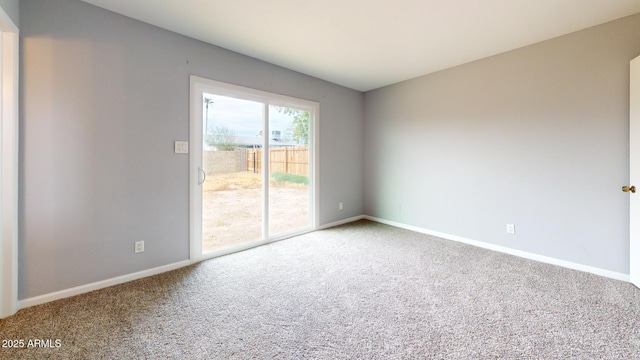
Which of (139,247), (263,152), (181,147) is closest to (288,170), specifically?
(263,152)

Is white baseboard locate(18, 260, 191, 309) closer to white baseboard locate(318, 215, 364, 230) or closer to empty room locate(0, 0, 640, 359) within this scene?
empty room locate(0, 0, 640, 359)

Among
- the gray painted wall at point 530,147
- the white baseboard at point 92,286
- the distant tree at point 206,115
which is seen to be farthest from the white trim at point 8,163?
the gray painted wall at point 530,147

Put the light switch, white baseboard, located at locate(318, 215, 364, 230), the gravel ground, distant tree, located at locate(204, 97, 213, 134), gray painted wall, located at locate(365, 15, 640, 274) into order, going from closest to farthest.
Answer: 1. gray painted wall, located at locate(365, 15, 640, 274)
2. the light switch
3. distant tree, located at locate(204, 97, 213, 134)
4. the gravel ground
5. white baseboard, located at locate(318, 215, 364, 230)

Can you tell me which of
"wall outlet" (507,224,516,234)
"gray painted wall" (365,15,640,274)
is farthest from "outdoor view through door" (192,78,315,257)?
"wall outlet" (507,224,516,234)

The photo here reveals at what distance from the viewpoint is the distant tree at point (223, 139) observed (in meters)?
3.00

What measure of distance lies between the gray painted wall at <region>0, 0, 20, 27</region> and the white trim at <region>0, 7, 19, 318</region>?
0.08m

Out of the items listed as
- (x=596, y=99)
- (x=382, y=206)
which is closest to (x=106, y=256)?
(x=382, y=206)

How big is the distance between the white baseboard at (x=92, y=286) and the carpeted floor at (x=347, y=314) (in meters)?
0.09

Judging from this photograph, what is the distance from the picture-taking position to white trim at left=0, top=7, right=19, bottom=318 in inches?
71.6

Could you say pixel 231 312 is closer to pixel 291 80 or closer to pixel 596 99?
pixel 291 80

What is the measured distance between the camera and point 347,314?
6.29ft

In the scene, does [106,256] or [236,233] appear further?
[236,233]

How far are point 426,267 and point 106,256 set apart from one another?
3.21 metres

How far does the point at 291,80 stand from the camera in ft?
12.3
